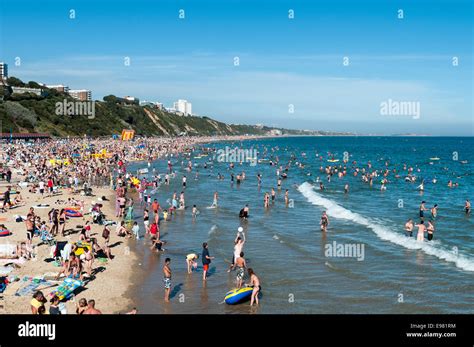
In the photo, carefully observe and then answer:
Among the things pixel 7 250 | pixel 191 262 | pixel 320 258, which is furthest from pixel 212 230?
pixel 7 250

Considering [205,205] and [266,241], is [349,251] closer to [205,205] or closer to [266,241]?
[266,241]

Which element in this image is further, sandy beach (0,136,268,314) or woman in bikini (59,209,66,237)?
woman in bikini (59,209,66,237)

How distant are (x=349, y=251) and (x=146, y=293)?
9503 millimetres

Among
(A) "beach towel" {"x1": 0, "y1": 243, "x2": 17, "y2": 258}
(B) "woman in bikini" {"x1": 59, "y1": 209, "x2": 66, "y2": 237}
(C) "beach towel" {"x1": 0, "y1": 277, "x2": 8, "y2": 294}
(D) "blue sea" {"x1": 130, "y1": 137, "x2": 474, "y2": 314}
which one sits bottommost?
(D) "blue sea" {"x1": 130, "y1": 137, "x2": 474, "y2": 314}

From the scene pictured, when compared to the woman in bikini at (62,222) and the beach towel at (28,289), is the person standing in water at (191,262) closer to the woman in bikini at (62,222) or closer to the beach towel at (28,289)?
the beach towel at (28,289)

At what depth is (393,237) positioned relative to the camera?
71.3ft

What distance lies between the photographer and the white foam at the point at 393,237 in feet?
58.1

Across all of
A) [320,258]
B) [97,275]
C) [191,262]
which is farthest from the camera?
[320,258]

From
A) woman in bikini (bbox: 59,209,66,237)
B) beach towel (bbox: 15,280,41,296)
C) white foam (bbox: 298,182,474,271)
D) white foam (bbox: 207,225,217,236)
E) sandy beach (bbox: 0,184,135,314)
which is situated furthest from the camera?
white foam (bbox: 207,225,217,236)

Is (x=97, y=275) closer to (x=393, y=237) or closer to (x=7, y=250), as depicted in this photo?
(x=7, y=250)

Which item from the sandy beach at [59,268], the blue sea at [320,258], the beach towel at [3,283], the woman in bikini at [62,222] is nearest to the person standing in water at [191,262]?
the blue sea at [320,258]

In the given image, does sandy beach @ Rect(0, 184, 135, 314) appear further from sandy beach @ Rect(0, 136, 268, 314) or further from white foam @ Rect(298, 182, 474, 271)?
white foam @ Rect(298, 182, 474, 271)

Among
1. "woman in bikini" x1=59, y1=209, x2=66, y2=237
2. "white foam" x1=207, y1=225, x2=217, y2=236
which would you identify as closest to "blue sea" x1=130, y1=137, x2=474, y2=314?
"white foam" x1=207, y1=225, x2=217, y2=236

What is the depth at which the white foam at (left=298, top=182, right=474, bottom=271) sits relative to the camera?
17716 mm
